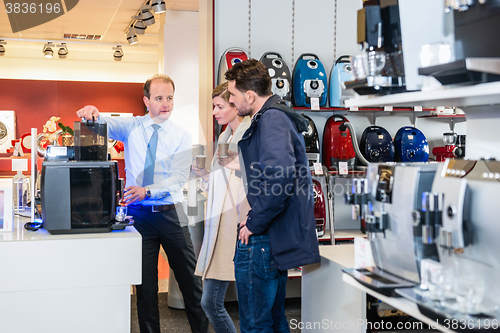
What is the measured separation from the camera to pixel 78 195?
6.73ft

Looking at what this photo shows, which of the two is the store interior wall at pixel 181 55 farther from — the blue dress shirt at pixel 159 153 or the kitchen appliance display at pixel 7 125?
the kitchen appliance display at pixel 7 125

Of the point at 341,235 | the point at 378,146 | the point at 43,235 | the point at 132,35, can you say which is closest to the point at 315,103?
the point at 378,146

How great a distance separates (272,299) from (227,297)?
6.36 ft

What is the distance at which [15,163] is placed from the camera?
20.5ft

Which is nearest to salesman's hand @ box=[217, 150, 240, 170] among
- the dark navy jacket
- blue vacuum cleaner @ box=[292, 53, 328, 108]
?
the dark navy jacket

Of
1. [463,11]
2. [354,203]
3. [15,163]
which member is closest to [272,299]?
[354,203]

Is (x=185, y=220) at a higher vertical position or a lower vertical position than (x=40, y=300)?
higher

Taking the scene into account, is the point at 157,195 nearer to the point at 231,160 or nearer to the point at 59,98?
the point at 231,160

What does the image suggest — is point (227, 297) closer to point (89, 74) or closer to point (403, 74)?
point (403, 74)

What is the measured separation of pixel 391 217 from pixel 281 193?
721 mm

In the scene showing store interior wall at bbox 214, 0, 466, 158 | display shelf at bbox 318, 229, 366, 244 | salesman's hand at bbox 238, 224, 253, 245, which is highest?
store interior wall at bbox 214, 0, 466, 158

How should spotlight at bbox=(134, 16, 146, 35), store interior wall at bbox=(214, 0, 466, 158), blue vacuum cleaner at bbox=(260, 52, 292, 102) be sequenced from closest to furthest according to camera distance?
1. blue vacuum cleaner at bbox=(260, 52, 292, 102)
2. store interior wall at bbox=(214, 0, 466, 158)
3. spotlight at bbox=(134, 16, 146, 35)

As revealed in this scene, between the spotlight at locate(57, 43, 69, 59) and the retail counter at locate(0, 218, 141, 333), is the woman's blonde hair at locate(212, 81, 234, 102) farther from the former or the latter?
the spotlight at locate(57, 43, 69, 59)

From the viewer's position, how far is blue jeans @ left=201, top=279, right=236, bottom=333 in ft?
8.27
